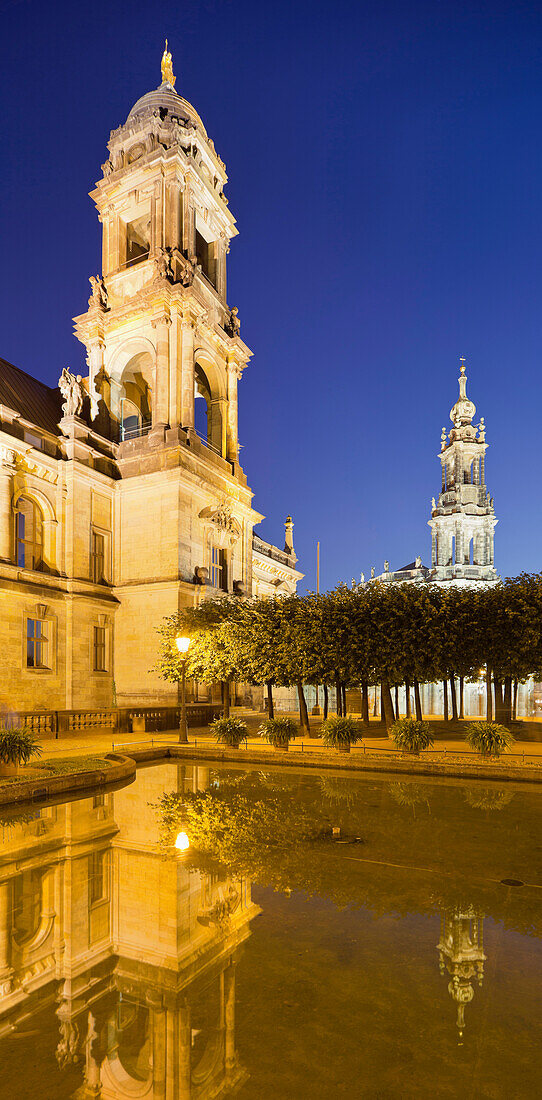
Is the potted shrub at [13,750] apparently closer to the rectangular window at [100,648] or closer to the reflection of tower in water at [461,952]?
the reflection of tower in water at [461,952]

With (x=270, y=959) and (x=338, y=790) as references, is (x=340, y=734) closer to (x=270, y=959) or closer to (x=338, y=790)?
(x=338, y=790)

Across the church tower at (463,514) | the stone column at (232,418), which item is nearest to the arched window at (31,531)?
the stone column at (232,418)

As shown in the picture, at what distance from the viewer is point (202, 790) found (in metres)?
12.4

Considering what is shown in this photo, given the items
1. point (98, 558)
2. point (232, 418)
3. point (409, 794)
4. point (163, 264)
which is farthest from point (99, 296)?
point (409, 794)

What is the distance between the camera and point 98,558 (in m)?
31.4

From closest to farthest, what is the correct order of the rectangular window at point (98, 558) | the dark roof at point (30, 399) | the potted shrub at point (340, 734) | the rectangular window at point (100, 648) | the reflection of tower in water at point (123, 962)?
the reflection of tower in water at point (123, 962), the potted shrub at point (340, 734), the dark roof at point (30, 399), the rectangular window at point (100, 648), the rectangular window at point (98, 558)

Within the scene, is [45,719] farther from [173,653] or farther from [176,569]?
[176,569]

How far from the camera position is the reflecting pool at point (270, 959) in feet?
12.0

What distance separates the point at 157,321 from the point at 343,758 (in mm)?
27213

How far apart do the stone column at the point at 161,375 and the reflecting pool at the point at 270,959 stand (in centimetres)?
2570

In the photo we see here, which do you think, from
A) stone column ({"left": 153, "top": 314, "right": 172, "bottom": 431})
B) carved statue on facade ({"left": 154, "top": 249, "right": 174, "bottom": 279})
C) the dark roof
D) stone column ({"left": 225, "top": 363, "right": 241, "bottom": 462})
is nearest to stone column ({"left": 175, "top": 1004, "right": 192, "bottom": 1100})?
the dark roof

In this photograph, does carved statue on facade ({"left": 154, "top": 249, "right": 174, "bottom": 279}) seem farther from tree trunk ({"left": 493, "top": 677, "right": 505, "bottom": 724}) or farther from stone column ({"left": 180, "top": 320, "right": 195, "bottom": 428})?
tree trunk ({"left": 493, "top": 677, "right": 505, "bottom": 724})

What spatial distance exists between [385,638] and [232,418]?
72.4 ft

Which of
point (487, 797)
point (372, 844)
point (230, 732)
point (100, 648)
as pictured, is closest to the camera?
point (372, 844)
